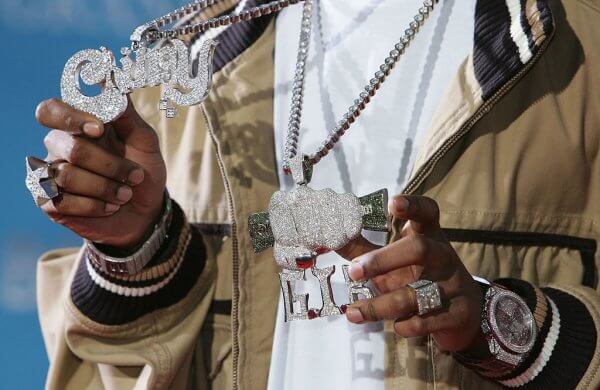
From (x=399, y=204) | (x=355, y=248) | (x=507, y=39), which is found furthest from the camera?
(x=507, y=39)

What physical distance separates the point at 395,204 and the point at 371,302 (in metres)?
0.08

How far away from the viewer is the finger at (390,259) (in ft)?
2.06

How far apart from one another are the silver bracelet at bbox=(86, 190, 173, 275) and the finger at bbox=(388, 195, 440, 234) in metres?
0.32

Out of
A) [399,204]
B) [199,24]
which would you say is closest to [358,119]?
[199,24]

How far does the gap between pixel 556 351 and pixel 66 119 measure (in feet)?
1.56

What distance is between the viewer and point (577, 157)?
847mm

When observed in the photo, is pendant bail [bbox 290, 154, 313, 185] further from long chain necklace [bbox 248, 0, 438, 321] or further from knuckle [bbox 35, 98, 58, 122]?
knuckle [bbox 35, 98, 58, 122]

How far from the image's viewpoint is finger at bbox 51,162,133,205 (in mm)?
751

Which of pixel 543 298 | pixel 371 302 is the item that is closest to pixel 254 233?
pixel 371 302

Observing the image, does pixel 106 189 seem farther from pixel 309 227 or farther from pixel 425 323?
pixel 425 323

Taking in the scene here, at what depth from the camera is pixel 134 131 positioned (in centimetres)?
81

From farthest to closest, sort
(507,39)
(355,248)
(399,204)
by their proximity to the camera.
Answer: (507,39)
(355,248)
(399,204)

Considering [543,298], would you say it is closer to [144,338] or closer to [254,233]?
[254,233]

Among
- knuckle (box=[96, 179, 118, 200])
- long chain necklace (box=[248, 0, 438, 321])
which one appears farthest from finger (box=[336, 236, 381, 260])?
knuckle (box=[96, 179, 118, 200])
